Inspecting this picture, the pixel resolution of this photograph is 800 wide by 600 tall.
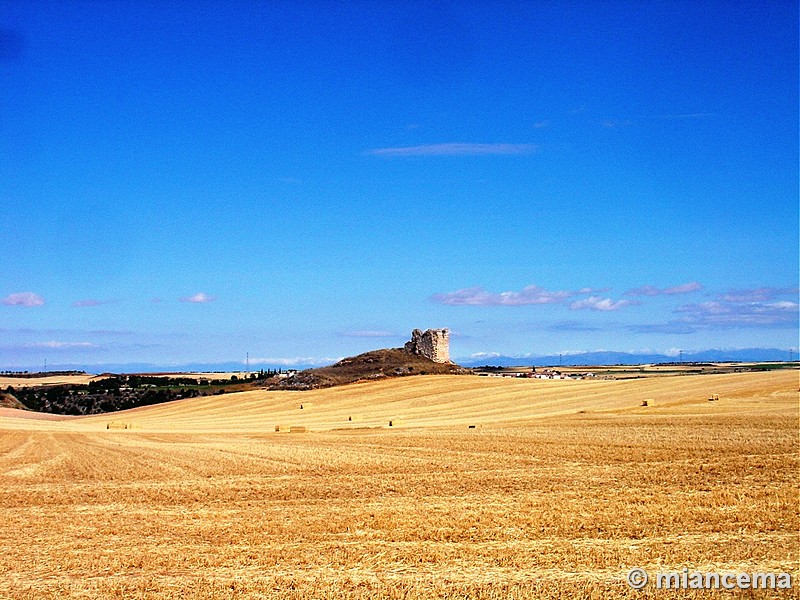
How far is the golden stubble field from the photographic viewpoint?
32.5ft

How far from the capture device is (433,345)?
205 ft

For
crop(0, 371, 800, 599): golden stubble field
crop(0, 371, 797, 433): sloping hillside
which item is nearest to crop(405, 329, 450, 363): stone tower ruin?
crop(0, 371, 797, 433): sloping hillside

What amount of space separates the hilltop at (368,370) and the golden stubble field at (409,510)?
1146 inches

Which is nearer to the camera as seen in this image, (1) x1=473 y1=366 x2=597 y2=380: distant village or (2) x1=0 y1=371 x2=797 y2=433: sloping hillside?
(2) x1=0 y1=371 x2=797 y2=433: sloping hillside

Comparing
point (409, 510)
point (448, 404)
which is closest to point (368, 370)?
point (448, 404)

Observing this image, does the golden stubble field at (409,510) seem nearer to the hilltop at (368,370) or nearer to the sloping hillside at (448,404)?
the sloping hillside at (448,404)

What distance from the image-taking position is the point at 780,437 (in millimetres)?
21469

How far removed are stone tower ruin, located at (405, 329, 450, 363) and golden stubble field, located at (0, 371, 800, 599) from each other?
32938 mm

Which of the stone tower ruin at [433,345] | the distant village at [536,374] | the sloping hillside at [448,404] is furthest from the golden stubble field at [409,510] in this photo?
the distant village at [536,374]

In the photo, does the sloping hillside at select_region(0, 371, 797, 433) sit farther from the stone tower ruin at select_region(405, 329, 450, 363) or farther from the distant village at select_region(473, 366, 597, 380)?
the distant village at select_region(473, 366, 597, 380)

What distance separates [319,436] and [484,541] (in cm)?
1827

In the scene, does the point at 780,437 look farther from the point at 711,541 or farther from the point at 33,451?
the point at 33,451

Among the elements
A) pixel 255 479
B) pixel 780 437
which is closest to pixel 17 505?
pixel 255 479

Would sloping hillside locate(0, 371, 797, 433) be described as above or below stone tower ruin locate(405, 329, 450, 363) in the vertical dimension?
below
